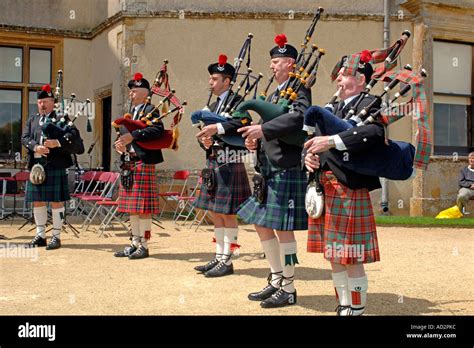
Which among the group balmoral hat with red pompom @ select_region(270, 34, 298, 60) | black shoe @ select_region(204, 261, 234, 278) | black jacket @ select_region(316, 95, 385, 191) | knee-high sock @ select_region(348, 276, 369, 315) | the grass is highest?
balmoral hat with red pompom @ select_region(270, 34, 298, 60)

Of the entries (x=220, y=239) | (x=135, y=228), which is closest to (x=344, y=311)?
(x=220, y=239)

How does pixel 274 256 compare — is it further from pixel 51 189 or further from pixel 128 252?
pixel 51 189

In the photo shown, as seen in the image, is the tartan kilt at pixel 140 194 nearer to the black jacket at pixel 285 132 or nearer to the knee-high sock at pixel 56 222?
the knee-high sock at pixel 56 222

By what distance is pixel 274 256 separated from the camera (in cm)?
405

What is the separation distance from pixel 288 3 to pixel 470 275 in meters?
7.41

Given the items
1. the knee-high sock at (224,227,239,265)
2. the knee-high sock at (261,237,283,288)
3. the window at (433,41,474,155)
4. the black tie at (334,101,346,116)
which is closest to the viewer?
the black tie at (334,101,346,116)

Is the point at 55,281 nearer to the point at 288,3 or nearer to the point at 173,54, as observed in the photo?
the point at 173,54

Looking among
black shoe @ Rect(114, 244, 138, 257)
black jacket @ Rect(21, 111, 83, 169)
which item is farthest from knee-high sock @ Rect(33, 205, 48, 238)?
black shoe @ Rect(114, 244, 138, 257)

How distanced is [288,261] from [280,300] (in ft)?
0.94

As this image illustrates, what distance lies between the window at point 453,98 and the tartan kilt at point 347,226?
8861 mm

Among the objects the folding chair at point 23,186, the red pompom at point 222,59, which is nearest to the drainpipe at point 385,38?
the red pompom at point 222,59

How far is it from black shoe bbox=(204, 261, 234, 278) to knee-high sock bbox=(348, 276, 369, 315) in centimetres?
198

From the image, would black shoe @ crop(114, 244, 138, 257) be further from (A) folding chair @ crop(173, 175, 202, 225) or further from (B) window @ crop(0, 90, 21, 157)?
(B) window @ crop(0, 90, 21, 157)

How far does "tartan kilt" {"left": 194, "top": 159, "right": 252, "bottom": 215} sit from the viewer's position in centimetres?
489
